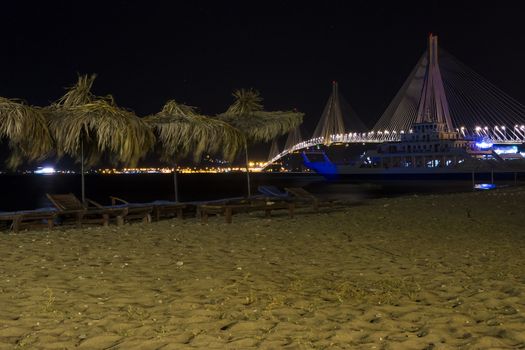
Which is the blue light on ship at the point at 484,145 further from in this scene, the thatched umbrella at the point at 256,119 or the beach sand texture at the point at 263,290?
the beach sand texture at the point at 263,290

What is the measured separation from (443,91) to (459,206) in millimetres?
44228

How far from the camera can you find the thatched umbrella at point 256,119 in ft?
42.8

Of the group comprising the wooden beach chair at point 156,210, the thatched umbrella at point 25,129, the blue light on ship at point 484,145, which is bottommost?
the wooden beach chair at point 156,210

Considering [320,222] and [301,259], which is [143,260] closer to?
[301,259]

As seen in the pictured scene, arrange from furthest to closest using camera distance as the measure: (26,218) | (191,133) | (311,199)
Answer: (191,133) → (311,199) → (26,218)

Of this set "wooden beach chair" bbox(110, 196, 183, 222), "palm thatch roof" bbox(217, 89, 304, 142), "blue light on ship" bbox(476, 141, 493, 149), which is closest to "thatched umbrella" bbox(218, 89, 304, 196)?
"palm thatch roof" bbox(217, 89, 304, 142)

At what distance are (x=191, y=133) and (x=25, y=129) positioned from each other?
358 centimetres

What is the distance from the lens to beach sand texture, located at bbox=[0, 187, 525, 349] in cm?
322

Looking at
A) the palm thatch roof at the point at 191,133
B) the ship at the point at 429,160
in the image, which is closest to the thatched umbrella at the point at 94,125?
the palm thatch roof at the point at 191,133

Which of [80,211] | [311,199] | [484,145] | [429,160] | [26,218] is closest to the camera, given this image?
[26,218]

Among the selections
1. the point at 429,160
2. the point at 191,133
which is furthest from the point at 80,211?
the point at 429,160

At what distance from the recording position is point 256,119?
1312 centimetres

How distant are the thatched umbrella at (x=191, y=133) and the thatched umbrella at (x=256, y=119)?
0.69m

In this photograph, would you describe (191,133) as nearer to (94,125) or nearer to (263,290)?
(94,125)
